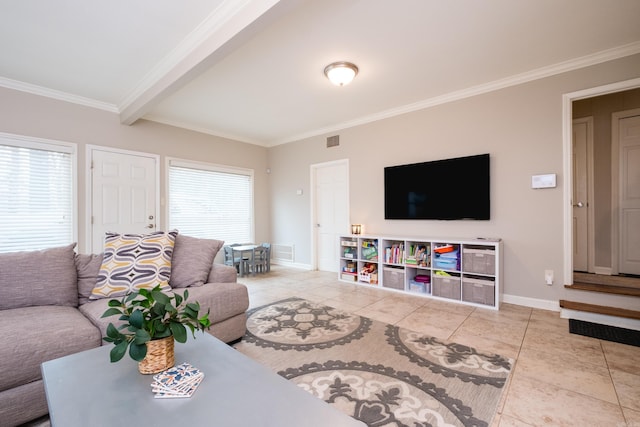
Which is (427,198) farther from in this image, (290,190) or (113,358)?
(113,358)

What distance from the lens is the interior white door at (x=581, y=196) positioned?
3742 mm

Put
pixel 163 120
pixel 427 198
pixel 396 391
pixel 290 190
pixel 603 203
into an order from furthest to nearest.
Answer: pixel 290 190 → pixel 163 120 → pixel 427 198 → pixel 603 203 → pixel 396 391

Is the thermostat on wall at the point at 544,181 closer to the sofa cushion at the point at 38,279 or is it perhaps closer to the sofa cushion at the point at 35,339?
the sofa cushion at the point at 35,339

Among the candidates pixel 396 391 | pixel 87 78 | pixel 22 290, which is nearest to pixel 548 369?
pixel 396 391

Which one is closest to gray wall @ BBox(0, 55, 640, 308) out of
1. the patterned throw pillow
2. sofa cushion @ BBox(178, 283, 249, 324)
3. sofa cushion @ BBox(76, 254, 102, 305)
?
sofa cushion @ BBox(76, 254, 102, 305)

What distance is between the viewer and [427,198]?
3912 millimetres

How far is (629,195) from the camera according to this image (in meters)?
3.50

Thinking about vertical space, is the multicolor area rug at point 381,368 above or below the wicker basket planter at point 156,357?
below

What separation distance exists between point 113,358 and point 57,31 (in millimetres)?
2895

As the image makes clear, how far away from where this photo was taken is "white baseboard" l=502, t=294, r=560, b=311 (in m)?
3.03

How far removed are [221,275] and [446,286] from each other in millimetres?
2604

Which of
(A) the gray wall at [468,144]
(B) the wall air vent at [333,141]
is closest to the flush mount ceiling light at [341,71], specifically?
(A) the gray wall at [468,144]

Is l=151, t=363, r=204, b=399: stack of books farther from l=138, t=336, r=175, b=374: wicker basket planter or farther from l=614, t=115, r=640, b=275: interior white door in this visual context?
l=614, t=115, r=640, b=275: interior white door

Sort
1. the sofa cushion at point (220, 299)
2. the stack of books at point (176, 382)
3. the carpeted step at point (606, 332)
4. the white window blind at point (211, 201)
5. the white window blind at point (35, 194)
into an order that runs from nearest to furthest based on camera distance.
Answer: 1. the stack of books at point (176, 382)
2. the sofa cushion at point (220, 299)
3. the carpeted step at point (606, 332)
4. the white window blind at point (35, 194)
5. the white window blind at point (211, 201)
